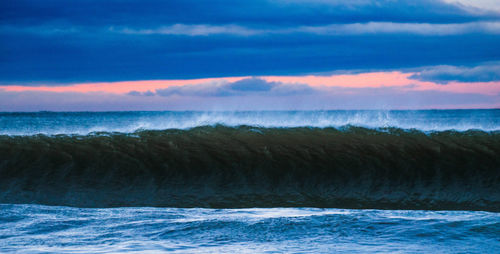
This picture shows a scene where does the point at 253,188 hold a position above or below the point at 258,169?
below

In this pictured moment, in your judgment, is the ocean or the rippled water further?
the ocean

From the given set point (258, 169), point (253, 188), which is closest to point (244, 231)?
Answer: point (253, 188)

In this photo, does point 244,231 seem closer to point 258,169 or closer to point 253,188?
point 253,188

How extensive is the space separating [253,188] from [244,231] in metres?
2.93

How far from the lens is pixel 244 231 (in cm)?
465

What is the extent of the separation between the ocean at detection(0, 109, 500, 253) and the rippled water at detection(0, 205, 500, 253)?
18 millimetres

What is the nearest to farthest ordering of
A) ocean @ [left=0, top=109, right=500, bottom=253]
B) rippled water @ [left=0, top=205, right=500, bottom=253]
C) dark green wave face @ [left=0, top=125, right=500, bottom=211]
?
rippled water @ [left=0, top=205, right=500, bottom=253], ocean @ [left=0, top=109, right=500, bottom=253], dark green wave face @ [left=0, top=125, right=500, bottom=211]

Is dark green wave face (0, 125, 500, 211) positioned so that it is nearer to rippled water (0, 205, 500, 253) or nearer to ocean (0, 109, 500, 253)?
ocean (0, 109, 500, 253)

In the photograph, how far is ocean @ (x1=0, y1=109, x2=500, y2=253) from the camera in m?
4.39

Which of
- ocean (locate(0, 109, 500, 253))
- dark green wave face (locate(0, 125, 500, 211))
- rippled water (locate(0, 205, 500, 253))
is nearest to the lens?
rippled water (locate(0, 205, 500, 253))

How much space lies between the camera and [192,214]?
534 centimetres

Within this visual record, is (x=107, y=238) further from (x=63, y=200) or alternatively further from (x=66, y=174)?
(x=66, y=174)

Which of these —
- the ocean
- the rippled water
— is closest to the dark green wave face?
the ocean

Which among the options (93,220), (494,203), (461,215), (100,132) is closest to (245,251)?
(93,220)
